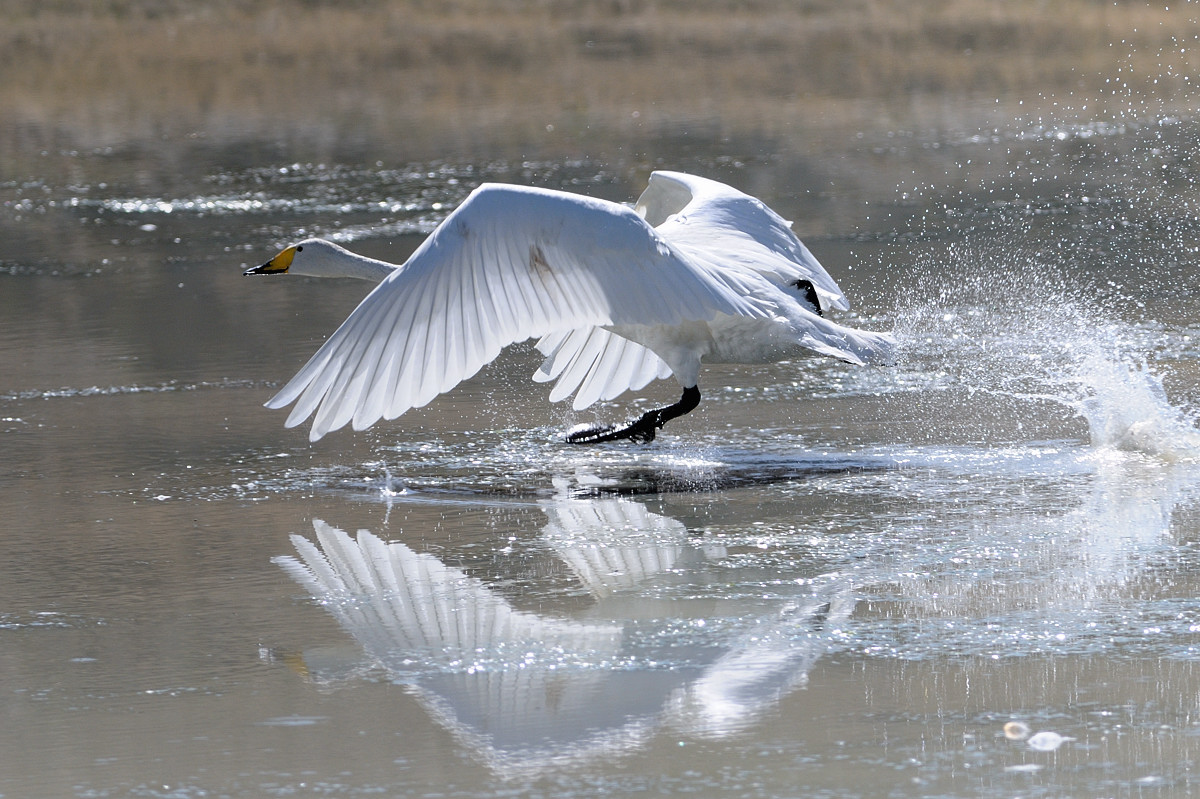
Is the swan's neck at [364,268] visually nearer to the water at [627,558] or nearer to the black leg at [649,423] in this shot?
the water at [627,558]

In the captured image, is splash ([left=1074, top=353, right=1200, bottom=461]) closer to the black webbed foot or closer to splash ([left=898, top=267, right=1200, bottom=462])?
splash ([left=898, top=267, right=1200, bottom=462])

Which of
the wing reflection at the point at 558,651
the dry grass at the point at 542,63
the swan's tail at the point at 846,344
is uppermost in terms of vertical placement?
the dry grass at the point at 542,63

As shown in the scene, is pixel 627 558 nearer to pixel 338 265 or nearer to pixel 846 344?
pixel 846 344

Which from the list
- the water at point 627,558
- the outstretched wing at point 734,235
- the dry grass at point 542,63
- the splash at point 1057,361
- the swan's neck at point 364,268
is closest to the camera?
the water at point 627,558

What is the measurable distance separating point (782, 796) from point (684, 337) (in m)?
3.50

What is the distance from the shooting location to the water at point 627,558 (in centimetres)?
390

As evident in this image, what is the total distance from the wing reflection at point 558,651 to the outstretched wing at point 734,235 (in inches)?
63.9

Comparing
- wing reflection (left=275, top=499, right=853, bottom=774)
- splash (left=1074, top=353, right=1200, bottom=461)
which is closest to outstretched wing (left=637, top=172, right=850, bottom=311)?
splash (left=1074, top=353, right=1200, bottom=461)

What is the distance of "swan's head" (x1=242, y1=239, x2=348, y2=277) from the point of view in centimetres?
743

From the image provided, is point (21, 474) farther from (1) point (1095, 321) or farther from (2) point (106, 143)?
(2) point (106, 143)

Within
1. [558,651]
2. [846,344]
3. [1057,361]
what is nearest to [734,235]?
[846,344]

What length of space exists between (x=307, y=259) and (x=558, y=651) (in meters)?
3.36

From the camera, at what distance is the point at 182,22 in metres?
28.9

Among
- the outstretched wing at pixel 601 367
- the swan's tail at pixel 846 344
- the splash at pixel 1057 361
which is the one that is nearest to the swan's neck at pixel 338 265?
the outstretched wing at pixel 601 367
